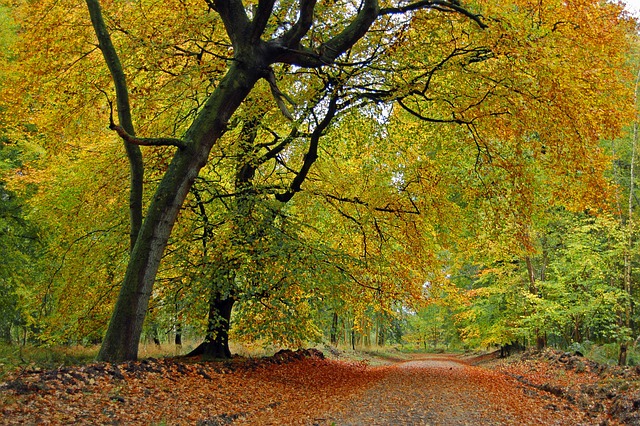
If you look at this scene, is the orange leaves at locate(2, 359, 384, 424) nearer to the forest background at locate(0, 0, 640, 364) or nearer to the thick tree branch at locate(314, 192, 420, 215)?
the forest background at locate(0, 0, 640, 364)

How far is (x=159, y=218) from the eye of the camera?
780 cm

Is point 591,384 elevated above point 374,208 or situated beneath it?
situated beneath

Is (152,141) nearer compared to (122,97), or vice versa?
(152,141)

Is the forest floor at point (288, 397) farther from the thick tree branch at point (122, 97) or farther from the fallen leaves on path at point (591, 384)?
A: the thick tree branch at point (122, 97)

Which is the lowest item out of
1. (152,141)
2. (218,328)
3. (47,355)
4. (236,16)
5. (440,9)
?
(47,355)

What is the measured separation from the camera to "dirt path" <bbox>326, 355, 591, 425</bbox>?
7199 mm

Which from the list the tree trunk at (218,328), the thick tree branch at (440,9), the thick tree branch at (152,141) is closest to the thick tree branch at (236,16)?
the thick tree branch at (152,141)

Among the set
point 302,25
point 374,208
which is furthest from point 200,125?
point 374,208

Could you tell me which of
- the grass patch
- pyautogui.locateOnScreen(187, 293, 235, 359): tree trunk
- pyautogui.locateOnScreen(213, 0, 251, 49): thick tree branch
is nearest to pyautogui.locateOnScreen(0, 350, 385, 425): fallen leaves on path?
pyautogui.locateOnScreen(187, 293, 235, 359): tree trunk

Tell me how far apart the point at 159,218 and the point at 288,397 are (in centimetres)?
446

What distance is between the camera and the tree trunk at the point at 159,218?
303 inches

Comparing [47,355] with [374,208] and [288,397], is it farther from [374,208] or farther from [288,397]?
[374,208]

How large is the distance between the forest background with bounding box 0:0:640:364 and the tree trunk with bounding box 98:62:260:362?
0.13 ft

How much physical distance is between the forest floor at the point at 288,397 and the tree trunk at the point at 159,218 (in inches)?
21.9
